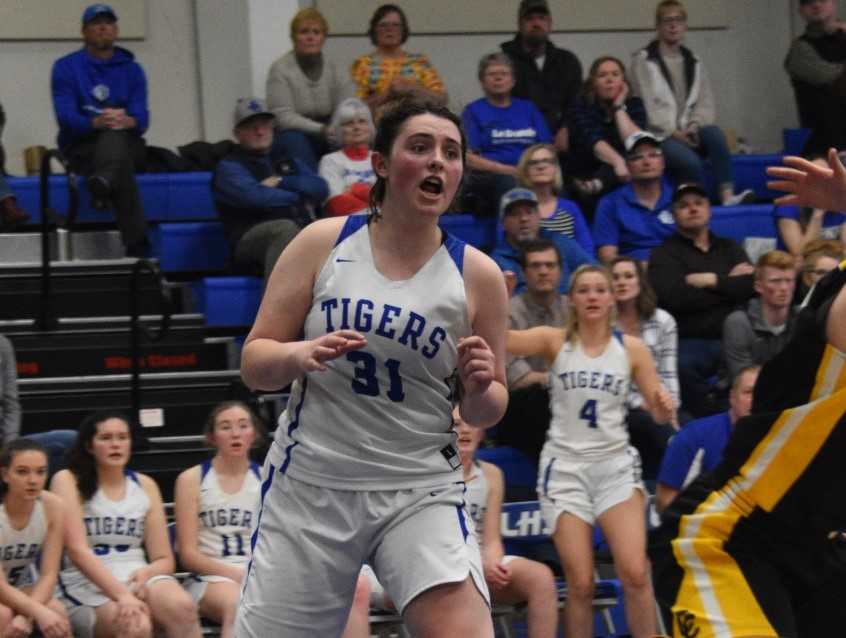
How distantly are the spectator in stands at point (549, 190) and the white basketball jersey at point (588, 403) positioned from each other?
199 cm

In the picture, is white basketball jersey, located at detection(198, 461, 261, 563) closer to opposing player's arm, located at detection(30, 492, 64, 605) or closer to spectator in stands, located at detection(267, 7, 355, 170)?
opposing player's arm, located at detection(30, 492, 64, 605)

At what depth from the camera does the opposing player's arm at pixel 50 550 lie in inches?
271

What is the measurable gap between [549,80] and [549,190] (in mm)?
1921

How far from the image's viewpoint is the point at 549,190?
9.66 m

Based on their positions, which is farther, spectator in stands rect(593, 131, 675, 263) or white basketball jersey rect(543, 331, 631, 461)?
spectator in stands rect(593, 131, 675, 263)

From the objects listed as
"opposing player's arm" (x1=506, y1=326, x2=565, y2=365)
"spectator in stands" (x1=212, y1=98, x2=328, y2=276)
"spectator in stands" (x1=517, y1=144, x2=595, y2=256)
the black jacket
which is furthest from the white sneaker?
"opposing player's arm" (x1=506, y1=326, x2=565, y2=365)

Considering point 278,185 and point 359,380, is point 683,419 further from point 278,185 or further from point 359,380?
point 359,380

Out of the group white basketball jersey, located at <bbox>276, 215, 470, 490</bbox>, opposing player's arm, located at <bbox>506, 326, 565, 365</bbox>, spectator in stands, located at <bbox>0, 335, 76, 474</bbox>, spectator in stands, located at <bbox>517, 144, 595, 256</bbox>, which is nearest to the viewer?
white basketball jersey, located at <bbox>276, 215, 470, 490</bbox>

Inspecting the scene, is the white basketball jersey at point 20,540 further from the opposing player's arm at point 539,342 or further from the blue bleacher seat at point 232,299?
the blue bleacher seat at point 232,299

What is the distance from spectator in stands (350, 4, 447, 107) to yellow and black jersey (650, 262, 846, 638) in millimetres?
7393

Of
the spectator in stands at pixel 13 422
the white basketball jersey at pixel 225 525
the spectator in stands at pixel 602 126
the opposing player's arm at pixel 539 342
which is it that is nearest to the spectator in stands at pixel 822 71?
the spectator in stands at pixel 602 126

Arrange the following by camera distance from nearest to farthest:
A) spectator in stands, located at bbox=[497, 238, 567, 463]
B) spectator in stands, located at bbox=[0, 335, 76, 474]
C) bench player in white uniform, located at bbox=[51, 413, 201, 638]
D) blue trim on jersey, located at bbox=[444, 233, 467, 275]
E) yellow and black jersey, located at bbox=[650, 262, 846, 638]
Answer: yellow and black jersey, located at bbox=[650, 262, 846, 638] → blue trim on jersey, located at bbox=[444, 233, 467, 275] → bench player in white uniform, located at bbox=[51, 413, 201, 638] → spectator in stands, located at bbox=[0, 335, 76, 474] → spectator in stands, located at bbox=[497, 238, 567, 463]

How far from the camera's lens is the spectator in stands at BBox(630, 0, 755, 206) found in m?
11.1

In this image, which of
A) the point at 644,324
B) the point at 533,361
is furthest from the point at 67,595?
the point at 644,324
